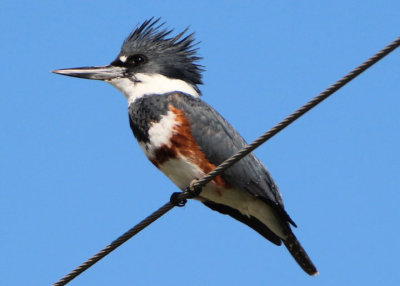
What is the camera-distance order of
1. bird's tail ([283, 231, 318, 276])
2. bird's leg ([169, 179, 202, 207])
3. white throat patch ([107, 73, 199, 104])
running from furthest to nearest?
1. white throat patch ([107, 73, 199, 104])
2. bird's tail ([283, 231, 318, 276])
3. bird's leg ([169, 179, 202, 207])

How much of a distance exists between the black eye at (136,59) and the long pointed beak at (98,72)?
0.34 ft

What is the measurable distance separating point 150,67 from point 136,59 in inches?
6.3

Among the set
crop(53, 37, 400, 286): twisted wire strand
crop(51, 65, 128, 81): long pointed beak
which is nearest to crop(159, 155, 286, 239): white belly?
crop(53, 37, 400, 286): twisted wire strand

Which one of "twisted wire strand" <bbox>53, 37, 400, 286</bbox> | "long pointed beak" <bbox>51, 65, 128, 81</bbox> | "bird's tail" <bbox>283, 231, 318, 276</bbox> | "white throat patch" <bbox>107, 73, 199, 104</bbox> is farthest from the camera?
"long pointed beak" <bbox>51, 65, 128, 81</bbox>

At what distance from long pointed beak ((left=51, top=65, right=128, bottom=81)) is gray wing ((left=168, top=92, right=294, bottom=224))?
69 centimetres

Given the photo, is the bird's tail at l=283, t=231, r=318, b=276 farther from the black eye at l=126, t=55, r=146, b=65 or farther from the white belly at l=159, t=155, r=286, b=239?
the black eye at l=126, t=55, r=146, b=65

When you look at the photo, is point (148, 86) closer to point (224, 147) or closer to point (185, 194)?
point (224, 147)

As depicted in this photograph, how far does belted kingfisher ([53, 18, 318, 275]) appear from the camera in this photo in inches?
204

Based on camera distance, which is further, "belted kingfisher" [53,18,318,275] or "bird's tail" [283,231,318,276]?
"bird's tail" [283,231,318,276]

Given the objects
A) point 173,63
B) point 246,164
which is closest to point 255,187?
point 246,164

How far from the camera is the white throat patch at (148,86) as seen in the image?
5.67 meters

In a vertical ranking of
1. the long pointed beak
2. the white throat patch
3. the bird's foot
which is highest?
the long pointed beak

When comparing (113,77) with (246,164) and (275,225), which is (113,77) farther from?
(275,225)

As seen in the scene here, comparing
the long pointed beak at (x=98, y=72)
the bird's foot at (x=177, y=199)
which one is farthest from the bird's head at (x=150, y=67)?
the bird's foot at (x=177, y=199)
